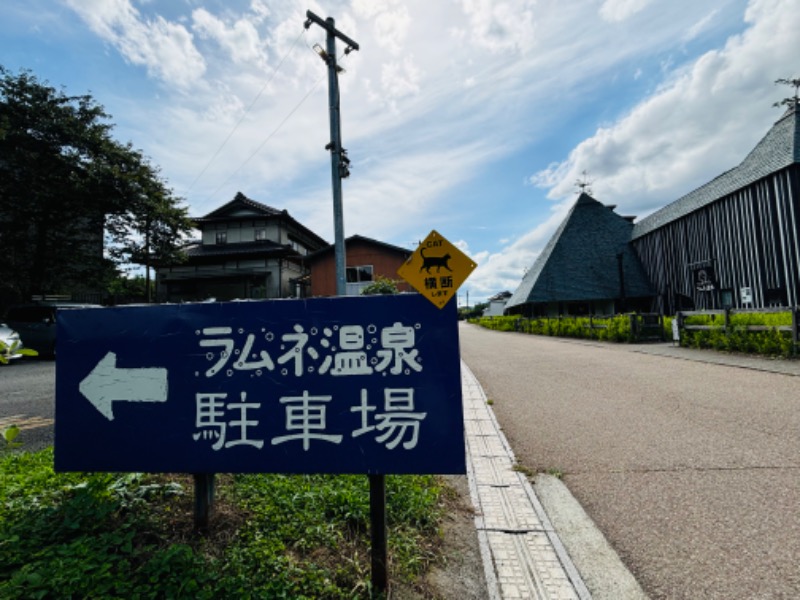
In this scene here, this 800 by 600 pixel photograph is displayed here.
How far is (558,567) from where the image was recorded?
235cm

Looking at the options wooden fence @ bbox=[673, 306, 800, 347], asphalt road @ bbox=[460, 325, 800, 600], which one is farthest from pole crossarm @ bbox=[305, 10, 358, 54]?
wooden fence @ bbox=[673, 306, 800, 347]

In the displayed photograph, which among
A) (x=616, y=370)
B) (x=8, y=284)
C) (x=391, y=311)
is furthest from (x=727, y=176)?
(x=8, y=284)

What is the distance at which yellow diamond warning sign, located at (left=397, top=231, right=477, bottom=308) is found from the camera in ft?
7.55

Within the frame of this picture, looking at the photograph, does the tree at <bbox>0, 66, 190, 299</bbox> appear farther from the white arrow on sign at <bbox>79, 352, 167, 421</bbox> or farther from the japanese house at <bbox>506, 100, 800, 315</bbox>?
the japanese house at <bbox>506, 100, 800, 315</bbox>

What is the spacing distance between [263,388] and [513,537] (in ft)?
6.31

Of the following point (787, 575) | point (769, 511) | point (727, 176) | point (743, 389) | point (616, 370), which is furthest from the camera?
point (727, 176)

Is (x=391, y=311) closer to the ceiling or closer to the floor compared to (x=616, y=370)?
closer to the ceiling

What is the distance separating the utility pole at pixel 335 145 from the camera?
838cm

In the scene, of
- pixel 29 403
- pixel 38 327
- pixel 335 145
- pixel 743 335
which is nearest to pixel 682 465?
pixel 335 145

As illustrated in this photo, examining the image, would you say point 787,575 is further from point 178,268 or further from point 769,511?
point 178,268

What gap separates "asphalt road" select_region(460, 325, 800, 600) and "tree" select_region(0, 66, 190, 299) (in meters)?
20.3

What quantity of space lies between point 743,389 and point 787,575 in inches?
225

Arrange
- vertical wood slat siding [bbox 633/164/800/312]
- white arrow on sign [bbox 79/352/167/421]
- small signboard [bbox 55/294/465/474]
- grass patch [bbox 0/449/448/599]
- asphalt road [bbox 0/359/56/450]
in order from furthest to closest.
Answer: vertical wood slat siding [bbox 633/164/800/312], asphalt road [bbox 0/359/56/450], white arrow on sign [bbox 79/352/167/421], small signboard [bbox 55/294/465/474], grass patch [bbox 0/449/448/599]

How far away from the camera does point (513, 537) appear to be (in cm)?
269
